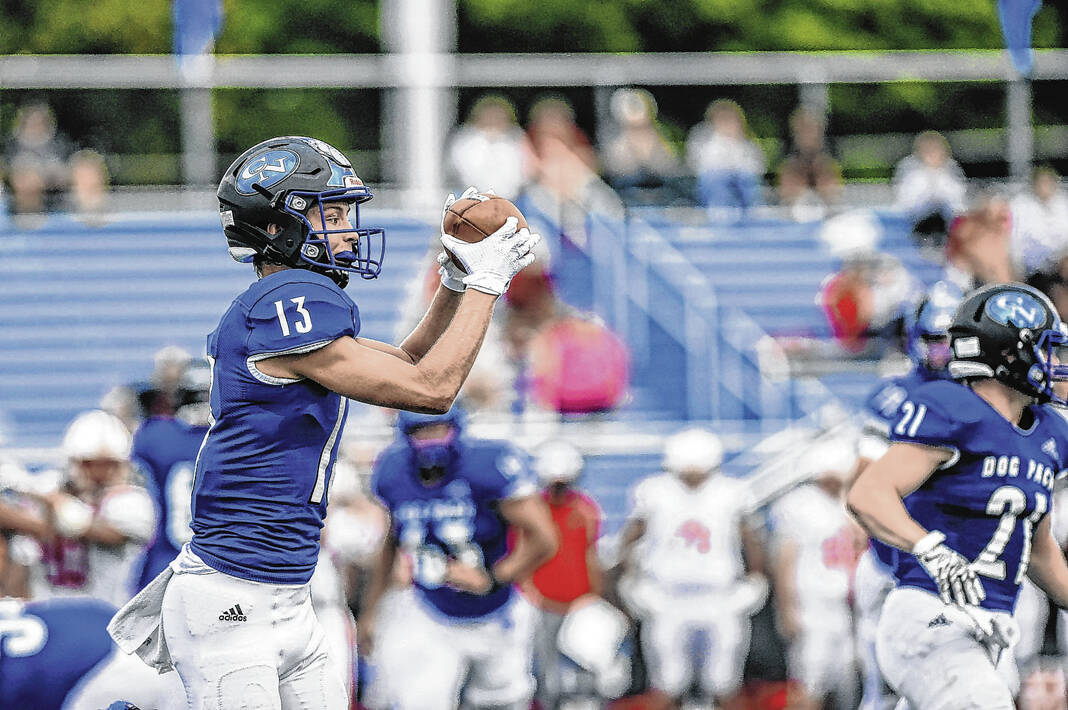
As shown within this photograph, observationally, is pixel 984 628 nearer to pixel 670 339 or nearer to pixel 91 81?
pixel 670 339

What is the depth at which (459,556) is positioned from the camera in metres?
7.42

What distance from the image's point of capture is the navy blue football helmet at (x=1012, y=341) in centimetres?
521

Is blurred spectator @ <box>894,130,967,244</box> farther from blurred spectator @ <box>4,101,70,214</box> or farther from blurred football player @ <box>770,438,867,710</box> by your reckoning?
blurred spectator @ <box>4,101,70,214</box>

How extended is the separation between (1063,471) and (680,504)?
4644 mm

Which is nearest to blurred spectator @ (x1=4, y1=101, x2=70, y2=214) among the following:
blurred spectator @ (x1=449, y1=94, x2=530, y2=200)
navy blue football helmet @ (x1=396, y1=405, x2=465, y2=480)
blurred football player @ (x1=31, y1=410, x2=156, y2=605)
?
blurred spectator @ (x1=449, y1=94, x2=530, y2=200)

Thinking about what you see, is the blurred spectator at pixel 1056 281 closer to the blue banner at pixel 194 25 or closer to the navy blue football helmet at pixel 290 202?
the blue banner at pixel 194 25

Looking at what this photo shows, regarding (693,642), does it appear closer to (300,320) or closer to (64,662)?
(64,662)

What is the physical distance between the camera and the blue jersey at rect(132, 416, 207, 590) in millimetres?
7227

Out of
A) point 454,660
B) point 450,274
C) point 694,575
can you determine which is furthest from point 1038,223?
point 450,274

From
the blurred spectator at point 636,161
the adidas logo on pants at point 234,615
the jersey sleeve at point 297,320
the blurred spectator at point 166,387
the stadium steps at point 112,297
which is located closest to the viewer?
the jersey sleeve at point 297,320

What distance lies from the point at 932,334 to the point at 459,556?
2.27 m

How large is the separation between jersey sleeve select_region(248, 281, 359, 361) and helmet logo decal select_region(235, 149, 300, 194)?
30 centimetres

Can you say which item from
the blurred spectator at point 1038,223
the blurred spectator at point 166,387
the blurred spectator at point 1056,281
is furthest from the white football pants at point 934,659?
the blurred spectator at point 1038,223

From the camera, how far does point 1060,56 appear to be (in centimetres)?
1520
